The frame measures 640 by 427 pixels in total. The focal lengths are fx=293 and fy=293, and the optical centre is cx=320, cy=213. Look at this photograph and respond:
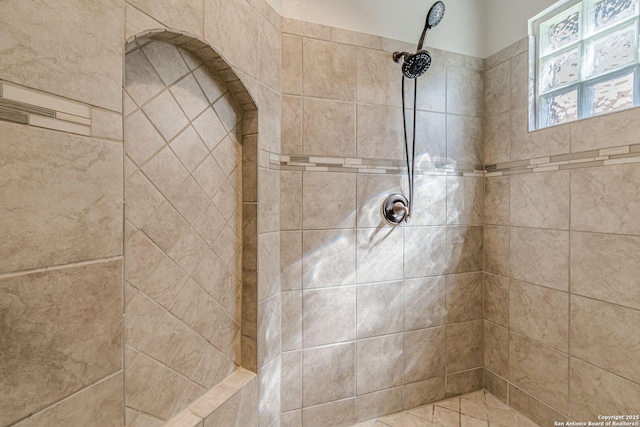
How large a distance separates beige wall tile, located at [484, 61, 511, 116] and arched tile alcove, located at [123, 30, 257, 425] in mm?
1448

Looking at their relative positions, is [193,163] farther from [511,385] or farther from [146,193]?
[511,385]

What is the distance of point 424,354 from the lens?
1.70 meters

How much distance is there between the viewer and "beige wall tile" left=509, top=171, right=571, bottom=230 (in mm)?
1430

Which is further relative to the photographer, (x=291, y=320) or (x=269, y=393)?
(x=291, y=320)

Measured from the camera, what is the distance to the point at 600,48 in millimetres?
1357

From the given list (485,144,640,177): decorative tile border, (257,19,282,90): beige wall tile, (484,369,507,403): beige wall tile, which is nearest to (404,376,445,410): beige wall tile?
(484,369,507,403): beige wall tile

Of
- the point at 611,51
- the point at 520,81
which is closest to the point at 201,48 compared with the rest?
the point at 520,81

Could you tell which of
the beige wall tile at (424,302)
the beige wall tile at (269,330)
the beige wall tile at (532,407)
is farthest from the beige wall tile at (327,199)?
the beige wall tile at (532,407)

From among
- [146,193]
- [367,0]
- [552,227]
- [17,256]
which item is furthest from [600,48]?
[17,256]

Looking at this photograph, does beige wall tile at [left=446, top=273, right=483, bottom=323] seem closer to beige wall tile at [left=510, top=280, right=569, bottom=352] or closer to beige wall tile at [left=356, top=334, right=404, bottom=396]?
beige wall tile at [left=510, top=280, right=569, bottom=352]

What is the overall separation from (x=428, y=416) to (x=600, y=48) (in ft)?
6.66

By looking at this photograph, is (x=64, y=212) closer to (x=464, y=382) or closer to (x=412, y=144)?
(x=412, y=144)

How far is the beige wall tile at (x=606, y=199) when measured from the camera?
1.20m

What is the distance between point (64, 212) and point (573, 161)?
1.92 meters
